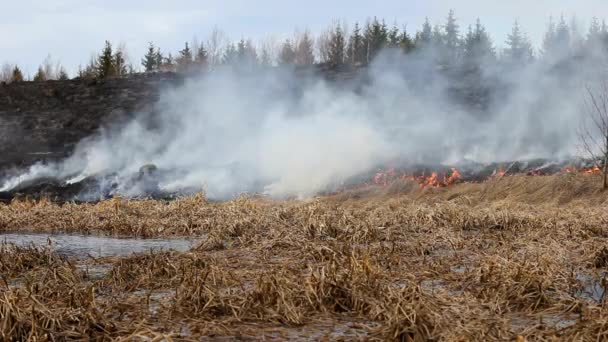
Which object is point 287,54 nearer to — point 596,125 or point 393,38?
point 393,38

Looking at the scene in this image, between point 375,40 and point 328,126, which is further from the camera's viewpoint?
point 375,40

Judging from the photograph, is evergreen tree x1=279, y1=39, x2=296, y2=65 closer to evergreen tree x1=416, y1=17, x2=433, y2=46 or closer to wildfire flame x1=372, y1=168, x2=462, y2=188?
evergreen tree x1=416, y1=17, x2=433, y2=46

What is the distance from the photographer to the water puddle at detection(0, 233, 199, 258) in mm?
8375

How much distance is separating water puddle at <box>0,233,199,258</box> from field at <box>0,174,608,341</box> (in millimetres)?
649

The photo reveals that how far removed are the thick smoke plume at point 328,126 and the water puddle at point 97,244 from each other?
30.2ft

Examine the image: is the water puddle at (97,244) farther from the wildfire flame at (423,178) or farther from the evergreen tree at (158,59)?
the evergreen tree at (158,59)

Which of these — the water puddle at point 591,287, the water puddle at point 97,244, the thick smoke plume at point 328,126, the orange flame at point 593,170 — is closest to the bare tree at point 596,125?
the orange flame at point 593,170

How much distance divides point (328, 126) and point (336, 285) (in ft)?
62.8

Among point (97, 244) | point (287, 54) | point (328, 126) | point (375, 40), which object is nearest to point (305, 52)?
point (287, 54)

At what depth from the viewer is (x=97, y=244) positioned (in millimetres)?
9430

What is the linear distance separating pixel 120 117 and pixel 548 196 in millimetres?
21754

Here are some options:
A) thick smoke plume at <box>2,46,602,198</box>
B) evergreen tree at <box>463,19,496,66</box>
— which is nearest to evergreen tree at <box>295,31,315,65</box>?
evergreen tree at <box>463,19,496,66</box>

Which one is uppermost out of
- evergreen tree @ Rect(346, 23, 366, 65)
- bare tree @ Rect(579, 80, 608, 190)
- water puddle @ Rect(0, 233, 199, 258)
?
evergreen tree @ Rect(346, 23, 366, 65)

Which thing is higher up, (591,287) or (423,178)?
(591,287)
